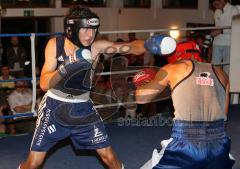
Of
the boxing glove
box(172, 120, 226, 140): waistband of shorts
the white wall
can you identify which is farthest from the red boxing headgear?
the white wall

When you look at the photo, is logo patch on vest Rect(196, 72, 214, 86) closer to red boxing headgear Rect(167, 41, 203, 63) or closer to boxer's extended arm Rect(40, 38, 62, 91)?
red boxing headgear Rect(167, 41, 203, 63)

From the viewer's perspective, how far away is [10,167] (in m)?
3.36

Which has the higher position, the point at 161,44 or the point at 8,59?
Answer: the point at 161,44

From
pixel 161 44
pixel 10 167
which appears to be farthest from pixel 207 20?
pixel 161 44

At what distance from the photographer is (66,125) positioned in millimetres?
2721

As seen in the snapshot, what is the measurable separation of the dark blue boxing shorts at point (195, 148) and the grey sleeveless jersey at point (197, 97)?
1.5 inches

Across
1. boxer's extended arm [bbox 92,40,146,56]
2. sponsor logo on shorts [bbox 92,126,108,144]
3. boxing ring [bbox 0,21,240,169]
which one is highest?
boxer's extended arm [bbox 92,40,146,56]

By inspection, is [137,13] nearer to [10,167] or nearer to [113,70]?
[113,70]

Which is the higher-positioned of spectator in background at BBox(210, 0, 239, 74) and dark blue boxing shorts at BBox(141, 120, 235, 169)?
spectator in background at BBox(210, 0, 239, 74)

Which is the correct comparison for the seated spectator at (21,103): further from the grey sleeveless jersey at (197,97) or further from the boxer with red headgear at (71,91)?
the grey sleeveless jersey at (197,97)

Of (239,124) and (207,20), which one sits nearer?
(239,124)

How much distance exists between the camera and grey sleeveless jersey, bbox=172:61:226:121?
80.9 inches

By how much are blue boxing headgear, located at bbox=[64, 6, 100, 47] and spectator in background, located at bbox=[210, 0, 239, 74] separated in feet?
10.1

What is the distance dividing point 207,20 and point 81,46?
682 centimetres
